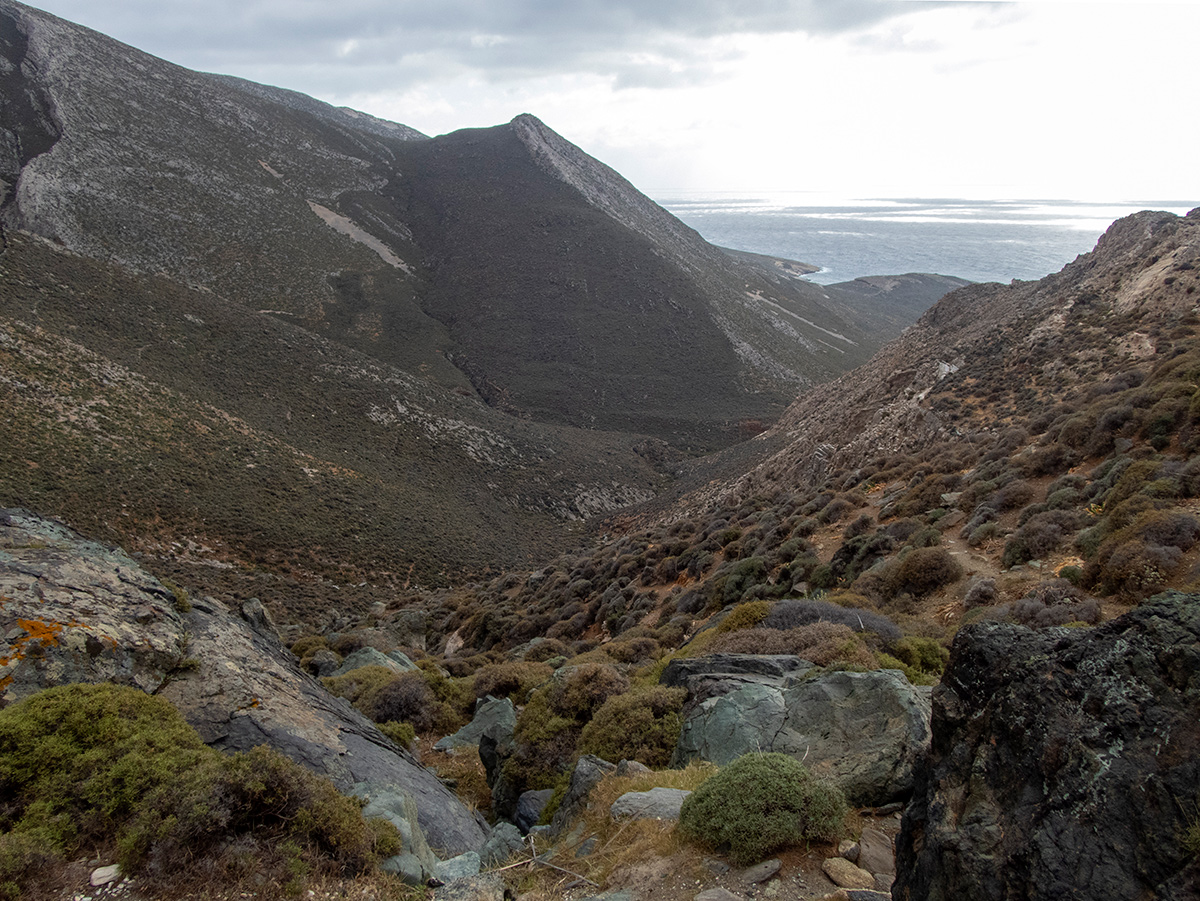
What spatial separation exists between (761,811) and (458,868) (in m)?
2.88

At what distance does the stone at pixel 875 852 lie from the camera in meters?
5.01

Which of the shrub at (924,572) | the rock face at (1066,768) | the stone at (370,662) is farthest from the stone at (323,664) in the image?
the rock face at (1066,768)

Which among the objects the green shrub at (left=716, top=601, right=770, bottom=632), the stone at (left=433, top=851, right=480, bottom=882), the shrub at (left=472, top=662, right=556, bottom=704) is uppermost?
the stone at (left=433, top=851, right=480, bottom=882)

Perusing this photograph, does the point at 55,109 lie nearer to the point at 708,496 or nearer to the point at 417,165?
the point at 417,165

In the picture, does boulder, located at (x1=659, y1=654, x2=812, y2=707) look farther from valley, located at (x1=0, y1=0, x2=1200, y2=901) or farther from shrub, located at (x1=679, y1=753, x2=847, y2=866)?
shrub, located at (x1=679, y1=753, x2=847, y2=866)

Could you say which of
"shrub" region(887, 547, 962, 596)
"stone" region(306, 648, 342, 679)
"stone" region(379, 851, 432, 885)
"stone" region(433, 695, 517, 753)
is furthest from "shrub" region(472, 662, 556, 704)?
"stone" region(379, 851, 432, 885)

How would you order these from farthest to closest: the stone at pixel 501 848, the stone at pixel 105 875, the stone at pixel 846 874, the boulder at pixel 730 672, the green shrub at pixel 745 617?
the green shrub at pixel 745 617
the boulder at pixel 730 672
the stone at pixel 501 848
the stone at pixel 846 874
the stone at pixel 105 875

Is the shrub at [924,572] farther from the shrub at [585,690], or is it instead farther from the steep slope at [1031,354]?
the steep slope at [1031,354]

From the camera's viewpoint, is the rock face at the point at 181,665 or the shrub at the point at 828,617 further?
the shrub at the point at 828,617

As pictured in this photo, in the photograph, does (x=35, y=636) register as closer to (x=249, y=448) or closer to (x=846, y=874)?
(x=846, y=874)

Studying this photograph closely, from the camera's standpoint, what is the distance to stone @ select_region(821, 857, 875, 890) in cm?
477

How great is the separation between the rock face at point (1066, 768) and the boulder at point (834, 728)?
1684 millimetres

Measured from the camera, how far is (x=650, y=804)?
6.30 m

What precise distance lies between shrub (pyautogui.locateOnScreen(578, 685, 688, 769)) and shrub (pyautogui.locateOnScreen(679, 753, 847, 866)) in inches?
103
